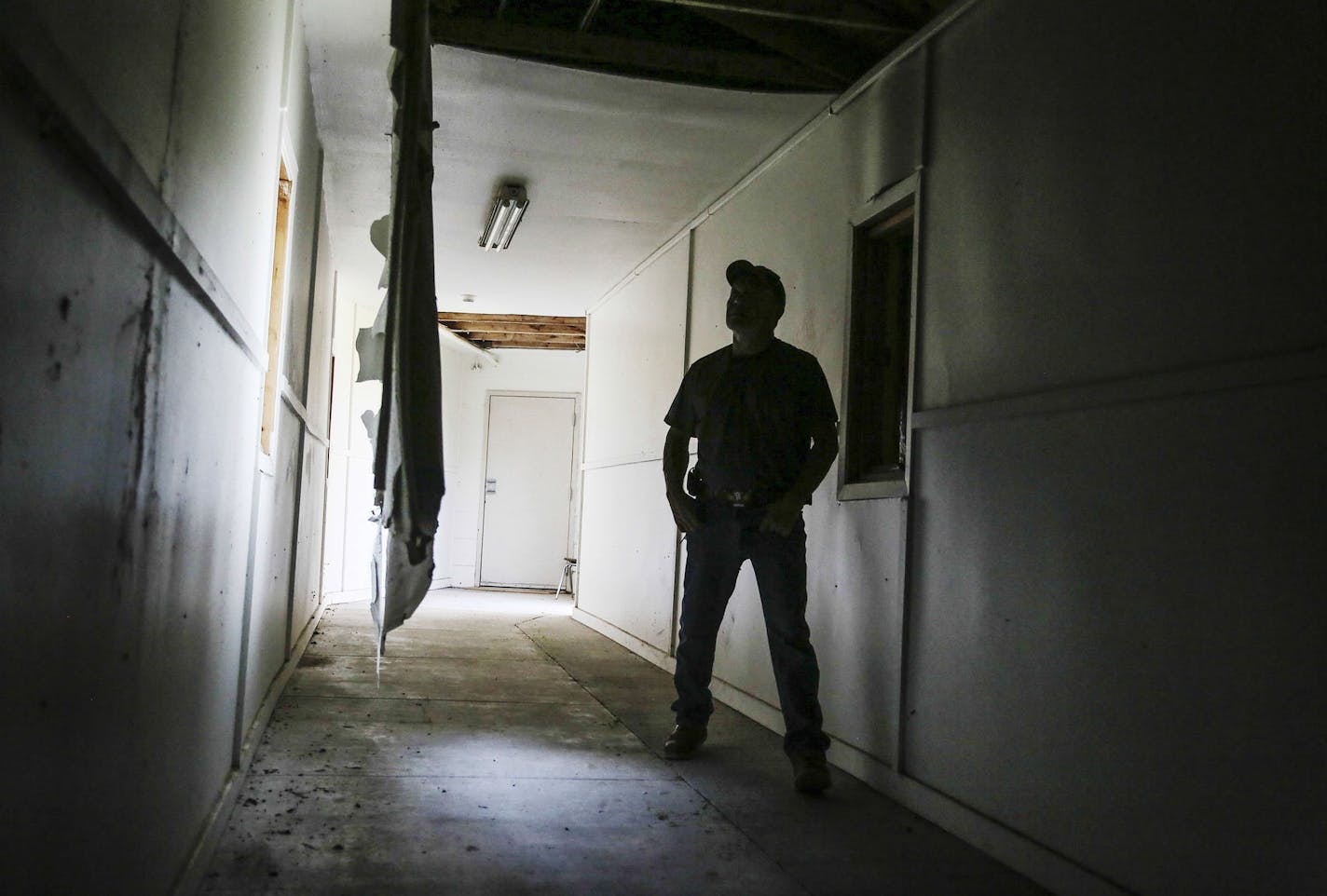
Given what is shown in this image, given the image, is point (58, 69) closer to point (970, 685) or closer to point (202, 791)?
point (202, 791)

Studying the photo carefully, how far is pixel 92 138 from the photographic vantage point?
1075 millimetres

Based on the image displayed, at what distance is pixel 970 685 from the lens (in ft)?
9.43

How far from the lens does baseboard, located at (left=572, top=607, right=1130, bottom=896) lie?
239cm

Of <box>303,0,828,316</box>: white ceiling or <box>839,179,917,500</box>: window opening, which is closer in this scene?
<box>839,179,917,500</box>: window opening

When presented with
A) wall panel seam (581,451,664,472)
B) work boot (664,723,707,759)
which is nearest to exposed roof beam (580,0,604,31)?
work boot (664,723,707,759)

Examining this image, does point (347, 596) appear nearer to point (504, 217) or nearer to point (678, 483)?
point (504, 217)

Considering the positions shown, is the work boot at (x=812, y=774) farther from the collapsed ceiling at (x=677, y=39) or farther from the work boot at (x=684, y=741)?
the collapsed ceiling at (x=677, y=39)

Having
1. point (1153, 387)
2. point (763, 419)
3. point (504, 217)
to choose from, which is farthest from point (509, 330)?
point (1153, 387)

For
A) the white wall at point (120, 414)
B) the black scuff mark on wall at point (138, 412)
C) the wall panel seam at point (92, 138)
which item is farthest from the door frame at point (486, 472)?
the black scuff mark on wall at point (138, 412)

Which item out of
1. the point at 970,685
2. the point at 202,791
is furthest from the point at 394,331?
the point at 970,685

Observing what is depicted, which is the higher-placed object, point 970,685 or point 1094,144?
point 1094,144

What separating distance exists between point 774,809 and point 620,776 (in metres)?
0.53

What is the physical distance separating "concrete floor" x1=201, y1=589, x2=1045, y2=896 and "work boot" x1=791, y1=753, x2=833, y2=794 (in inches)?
1.8

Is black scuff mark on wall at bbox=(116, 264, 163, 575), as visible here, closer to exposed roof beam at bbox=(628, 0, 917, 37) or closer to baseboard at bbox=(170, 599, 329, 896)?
baseboard at bbox=(170, 599, 329, 896)
